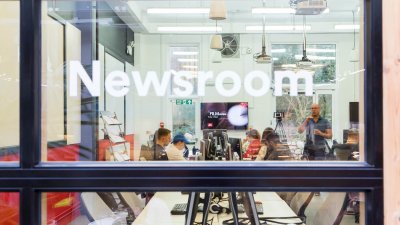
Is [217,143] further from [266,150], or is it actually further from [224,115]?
[224,115]

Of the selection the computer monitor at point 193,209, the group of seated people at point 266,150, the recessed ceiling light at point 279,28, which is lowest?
the computer monitor at point 193,209

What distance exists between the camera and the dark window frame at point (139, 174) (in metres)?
1.39

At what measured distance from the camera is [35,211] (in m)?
1.43

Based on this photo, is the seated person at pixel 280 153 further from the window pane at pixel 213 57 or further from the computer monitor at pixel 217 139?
the computer monitor at pixel 217 139

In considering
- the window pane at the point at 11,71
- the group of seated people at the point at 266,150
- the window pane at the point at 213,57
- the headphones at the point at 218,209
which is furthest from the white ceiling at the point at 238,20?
the window pane at the point at 11,71

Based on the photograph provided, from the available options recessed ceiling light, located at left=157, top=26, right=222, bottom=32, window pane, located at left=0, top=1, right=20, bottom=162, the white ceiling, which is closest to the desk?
window pane, located at left=0, top=1, right=20, bottom=162

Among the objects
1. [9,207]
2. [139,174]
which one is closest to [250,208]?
[139,174]

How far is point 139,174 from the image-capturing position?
1.41m

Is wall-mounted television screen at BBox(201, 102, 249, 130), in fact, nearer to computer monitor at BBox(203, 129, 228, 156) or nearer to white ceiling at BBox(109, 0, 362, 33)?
white ceiling at BBox(109, 0, 362, 33)

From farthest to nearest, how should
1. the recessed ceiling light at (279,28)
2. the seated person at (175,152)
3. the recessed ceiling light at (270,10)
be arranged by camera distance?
the recessed ceiling light at (279,28)
the recessed ceiling light at (270,10)
the seated person at (175,152)

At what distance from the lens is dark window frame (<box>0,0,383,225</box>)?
139 centimetres

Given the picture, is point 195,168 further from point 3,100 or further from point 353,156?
point 3,100

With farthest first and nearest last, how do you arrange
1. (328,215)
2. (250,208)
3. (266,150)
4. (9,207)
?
1. (266,150)
2. (328,215)
3. (250,208)
4. (9,207)

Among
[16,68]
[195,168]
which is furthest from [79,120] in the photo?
[195,168]
